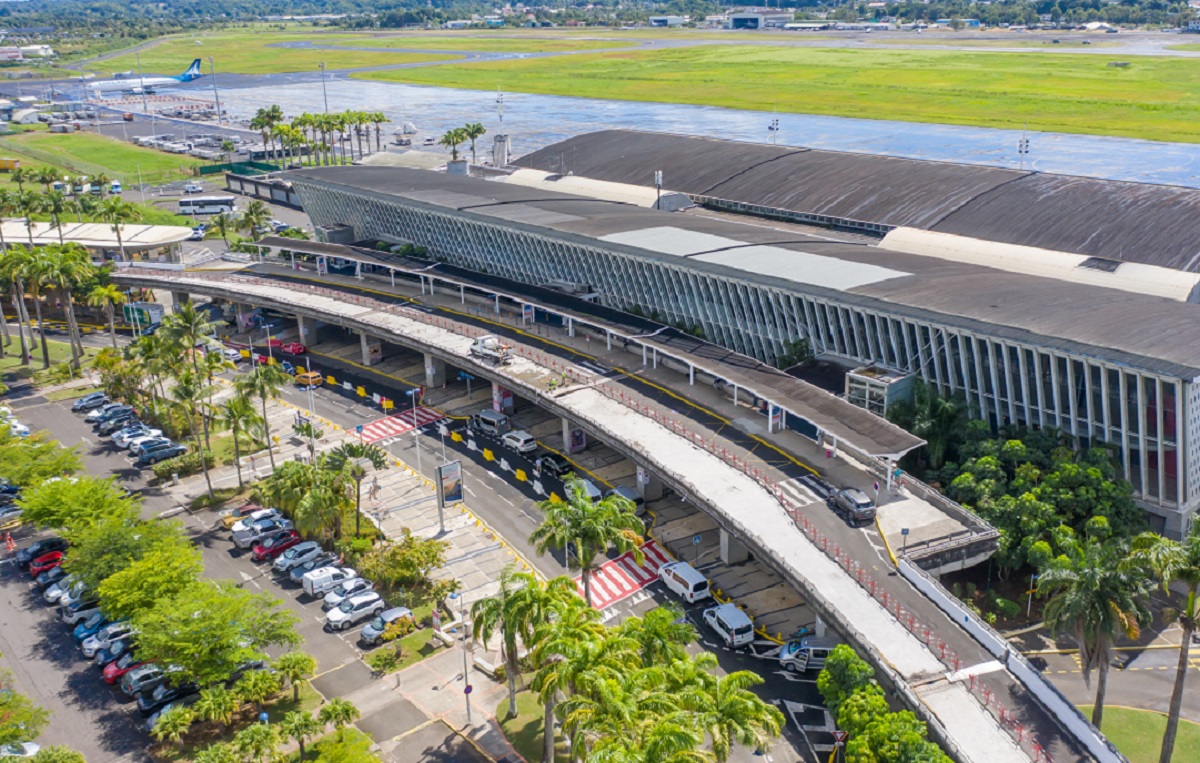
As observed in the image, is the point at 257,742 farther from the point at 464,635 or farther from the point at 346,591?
the point at 346,591

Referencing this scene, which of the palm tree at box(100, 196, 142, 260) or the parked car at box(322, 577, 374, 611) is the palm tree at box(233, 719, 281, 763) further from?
the palm tree at box(100, 196, 142, 260)

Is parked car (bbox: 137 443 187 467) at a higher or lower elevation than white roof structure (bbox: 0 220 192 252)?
lower

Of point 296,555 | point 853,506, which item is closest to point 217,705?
point 296,555

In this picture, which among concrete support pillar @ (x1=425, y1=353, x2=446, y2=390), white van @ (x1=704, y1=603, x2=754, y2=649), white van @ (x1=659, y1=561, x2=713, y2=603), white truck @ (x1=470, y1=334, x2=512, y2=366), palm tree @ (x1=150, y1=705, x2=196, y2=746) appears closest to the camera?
palm tree @ (x1=150, y1=705, x2=196, y2=746)

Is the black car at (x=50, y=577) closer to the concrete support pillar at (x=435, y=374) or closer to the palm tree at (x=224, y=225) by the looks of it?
the concrete support pillar at (x=435, y=374)

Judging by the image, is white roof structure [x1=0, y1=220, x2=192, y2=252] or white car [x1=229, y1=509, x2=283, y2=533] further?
white roof structure [x1=0, y1=220, x2=192, y2=252]

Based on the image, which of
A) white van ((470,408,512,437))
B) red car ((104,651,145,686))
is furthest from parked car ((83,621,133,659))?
white van ((470,408,512,437))
